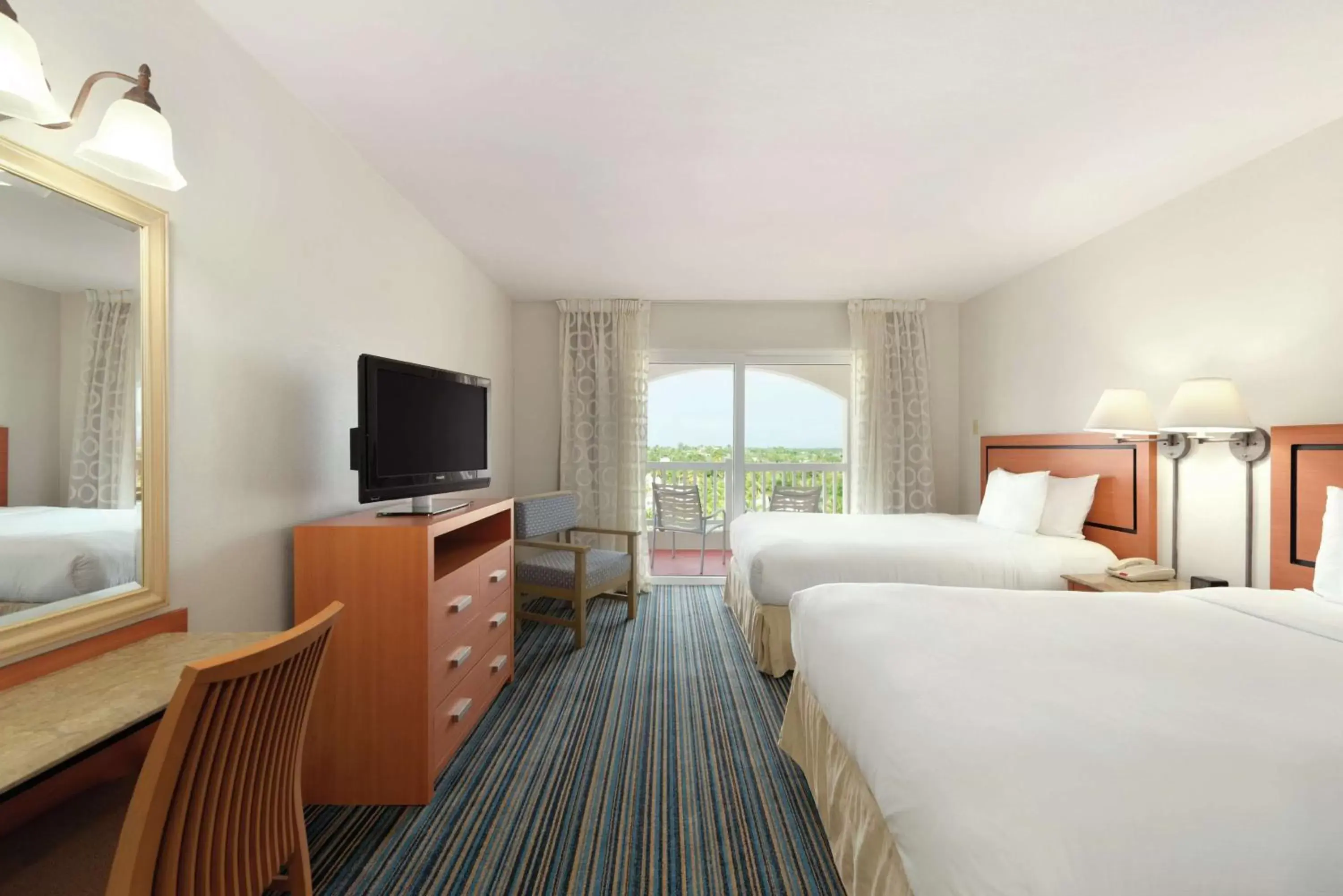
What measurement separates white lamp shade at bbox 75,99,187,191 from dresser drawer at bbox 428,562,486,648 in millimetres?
1348

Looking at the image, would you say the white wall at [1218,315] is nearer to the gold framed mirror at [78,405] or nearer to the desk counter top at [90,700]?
the desk counter top at [90,700]

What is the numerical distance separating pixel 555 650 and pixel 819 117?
3090 millimetres

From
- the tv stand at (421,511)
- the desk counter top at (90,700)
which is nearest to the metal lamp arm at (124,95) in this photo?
the desk counter top at (90,700)

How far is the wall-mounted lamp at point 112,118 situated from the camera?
0.93 m

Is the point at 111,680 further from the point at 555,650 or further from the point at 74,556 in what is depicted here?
the point at 555,650

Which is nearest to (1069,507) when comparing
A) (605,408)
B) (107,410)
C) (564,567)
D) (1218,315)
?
(1218,315)

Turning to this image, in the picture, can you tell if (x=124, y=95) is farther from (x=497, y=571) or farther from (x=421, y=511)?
(x=497, y=571)

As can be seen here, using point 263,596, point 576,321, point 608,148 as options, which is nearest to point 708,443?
point 576,321

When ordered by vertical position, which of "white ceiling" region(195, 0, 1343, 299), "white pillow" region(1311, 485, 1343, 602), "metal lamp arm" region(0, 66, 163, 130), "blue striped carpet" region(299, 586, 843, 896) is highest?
"white ceiling" region(195, 0, 1343, 299)

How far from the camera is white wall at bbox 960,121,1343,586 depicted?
2.11 metres

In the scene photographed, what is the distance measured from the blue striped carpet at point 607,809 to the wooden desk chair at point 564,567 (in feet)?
1.75

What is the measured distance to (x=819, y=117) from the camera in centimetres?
202

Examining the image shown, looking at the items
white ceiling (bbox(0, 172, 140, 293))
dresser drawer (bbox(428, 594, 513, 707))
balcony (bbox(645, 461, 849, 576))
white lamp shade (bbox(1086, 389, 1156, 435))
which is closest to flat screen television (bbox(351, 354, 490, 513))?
dresser drawer (bbox(428, 594, 513, 707))

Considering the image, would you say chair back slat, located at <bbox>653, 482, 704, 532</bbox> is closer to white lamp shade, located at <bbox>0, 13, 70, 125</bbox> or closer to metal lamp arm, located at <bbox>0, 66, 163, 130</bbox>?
metal lamp arm, located at <bbox>0, 66, 163, 130</bbox>
